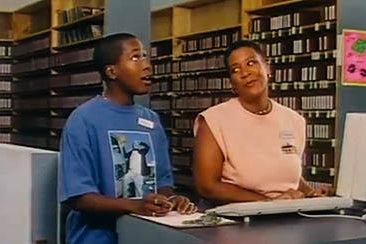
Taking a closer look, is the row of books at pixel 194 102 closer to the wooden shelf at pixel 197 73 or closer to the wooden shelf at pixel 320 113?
the wooden shelf at pixel 197 73

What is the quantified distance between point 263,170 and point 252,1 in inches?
181

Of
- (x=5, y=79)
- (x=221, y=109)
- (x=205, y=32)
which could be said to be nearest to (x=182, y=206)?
(x=221, y=109)

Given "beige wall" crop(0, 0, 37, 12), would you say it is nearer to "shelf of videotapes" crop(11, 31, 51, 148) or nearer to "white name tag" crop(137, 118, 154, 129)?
"shelf of videotapes" crop(11, 31, 51, 148)

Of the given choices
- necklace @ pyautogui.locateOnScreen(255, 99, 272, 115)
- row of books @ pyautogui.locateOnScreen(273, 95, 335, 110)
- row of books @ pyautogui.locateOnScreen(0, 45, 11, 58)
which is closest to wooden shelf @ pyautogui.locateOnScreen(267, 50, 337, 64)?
row of books @ pyautogui.locateOnScreen(273, 95, 335, 110)

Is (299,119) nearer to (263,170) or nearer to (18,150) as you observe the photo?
(263,170)

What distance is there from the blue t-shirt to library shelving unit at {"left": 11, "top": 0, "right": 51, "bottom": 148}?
6.81 metres

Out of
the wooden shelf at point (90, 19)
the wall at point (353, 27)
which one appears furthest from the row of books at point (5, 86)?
the wall at point (353, 27)

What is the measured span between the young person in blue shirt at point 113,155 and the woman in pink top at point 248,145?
0.15 metres

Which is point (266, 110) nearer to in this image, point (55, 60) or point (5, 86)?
point (55, 60)

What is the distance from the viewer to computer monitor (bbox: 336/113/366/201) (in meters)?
1.94

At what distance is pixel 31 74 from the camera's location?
9.24 m

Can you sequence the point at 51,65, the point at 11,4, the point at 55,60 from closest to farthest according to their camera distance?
1. the point at 55,60
2. the point at 51,65
3. the point at 11,4

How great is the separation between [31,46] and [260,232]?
8137 millimetres

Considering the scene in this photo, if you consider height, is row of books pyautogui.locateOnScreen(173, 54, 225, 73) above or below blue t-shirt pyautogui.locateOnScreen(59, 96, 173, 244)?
above
